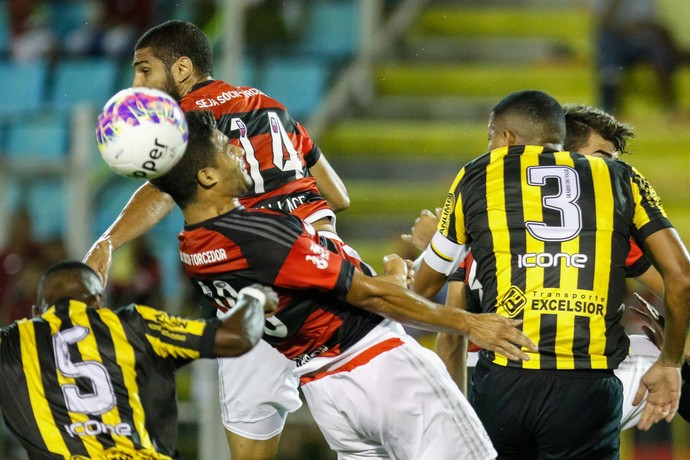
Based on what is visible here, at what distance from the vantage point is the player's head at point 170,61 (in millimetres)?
5227

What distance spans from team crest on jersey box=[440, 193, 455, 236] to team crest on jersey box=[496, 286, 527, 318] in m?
0.46

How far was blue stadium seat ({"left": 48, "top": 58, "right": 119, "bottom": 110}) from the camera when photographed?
11.5 meters

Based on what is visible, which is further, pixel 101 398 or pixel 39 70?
pixel 39 70

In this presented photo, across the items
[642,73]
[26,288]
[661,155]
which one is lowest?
[26,288]

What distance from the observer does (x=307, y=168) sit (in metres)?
5.43

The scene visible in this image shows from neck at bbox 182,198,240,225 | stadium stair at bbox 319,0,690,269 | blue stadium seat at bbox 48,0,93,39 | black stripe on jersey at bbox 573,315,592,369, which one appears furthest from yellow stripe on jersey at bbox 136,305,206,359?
blue stadium seat at bbox 48,0,93,39

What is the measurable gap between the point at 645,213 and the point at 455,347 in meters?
1.36

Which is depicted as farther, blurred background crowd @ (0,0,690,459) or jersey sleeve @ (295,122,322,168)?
blurred background crowd @ (0,0,690,459)

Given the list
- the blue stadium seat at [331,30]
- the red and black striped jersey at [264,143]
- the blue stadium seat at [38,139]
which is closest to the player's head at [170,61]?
the red and black striped jersey at [264,143]

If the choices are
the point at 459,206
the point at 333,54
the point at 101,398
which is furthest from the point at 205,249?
the point at 333,54

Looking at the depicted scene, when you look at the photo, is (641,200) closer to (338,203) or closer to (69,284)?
(338,203)

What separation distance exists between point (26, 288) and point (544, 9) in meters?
6.48

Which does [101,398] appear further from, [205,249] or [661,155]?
[661,155]

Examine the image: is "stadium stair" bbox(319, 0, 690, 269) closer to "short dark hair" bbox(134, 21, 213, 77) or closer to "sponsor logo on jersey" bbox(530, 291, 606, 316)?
"short dark hair" bbox(134, 21, 213, 77)
